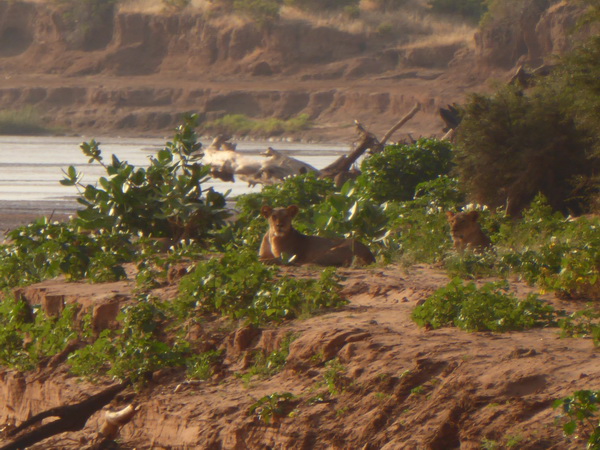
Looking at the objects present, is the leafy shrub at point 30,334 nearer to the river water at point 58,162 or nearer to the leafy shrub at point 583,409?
the leafy shrub at point 583,409

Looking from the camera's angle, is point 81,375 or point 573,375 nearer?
point 573,375

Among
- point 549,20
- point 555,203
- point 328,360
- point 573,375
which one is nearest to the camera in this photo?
point 573,375

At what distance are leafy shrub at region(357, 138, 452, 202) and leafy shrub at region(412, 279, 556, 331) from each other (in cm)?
891

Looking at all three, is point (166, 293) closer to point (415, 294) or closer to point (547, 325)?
point (415, 294)

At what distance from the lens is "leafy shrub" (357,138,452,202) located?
16.7m

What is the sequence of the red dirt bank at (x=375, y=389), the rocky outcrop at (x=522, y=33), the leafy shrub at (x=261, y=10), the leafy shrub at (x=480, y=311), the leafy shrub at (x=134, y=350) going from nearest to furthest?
the red dirt bank at (x=375, y=389)
the leafy shrub at (x=480, y=311)
the leafy shrub at (x=134, y=350)
the rocky outcrop at (x=522, y=33)
the leafy shrub at (x=261, y=10)

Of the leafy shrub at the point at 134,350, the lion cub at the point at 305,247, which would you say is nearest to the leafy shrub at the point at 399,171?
the lion cub at the point at 305,247

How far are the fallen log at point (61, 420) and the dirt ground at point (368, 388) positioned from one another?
19 cm

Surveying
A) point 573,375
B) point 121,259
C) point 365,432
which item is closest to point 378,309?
point 365,432

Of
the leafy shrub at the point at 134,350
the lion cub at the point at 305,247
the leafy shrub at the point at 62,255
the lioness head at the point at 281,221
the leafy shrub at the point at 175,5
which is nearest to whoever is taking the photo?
the leafy shrub at the point at 134,350

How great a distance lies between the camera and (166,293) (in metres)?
9.17

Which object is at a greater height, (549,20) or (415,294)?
(549,20)

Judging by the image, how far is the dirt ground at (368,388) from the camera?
232 inches

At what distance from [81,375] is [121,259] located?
256 centimetres
